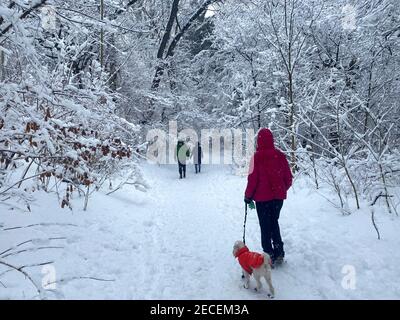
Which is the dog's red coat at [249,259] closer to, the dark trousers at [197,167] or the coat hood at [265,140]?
the coat hood at [265,140]

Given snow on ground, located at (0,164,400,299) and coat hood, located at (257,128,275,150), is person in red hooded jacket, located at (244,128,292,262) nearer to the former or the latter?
coat hood, located at (257,128,275,150)

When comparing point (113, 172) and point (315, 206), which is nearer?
point (315, 206)

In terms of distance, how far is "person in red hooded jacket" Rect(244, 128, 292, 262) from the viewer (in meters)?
5.12

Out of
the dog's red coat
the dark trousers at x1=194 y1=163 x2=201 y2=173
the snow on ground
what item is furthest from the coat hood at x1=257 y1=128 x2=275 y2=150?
the dark trousers at x1=194 y1=163 x2=201 y2=173

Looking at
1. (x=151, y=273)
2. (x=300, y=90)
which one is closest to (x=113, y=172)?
(x=151, y=273)

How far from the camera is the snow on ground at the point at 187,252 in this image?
444 cm

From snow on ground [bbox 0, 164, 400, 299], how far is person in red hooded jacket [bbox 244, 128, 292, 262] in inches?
17.0

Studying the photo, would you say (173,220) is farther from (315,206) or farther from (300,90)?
(300,90)

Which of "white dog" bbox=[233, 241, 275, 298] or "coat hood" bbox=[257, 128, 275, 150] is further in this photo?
"coat hood" bbox=[257, 128, 275, 150]

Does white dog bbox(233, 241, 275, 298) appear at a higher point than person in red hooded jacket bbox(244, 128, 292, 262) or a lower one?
lower

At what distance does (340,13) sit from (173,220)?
10395 millimetres

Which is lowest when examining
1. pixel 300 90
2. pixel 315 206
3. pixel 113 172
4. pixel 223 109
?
pixel 315 206

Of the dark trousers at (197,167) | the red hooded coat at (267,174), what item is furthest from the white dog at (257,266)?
the dark trousers at (197,167)

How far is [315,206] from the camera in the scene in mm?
→ 7727
